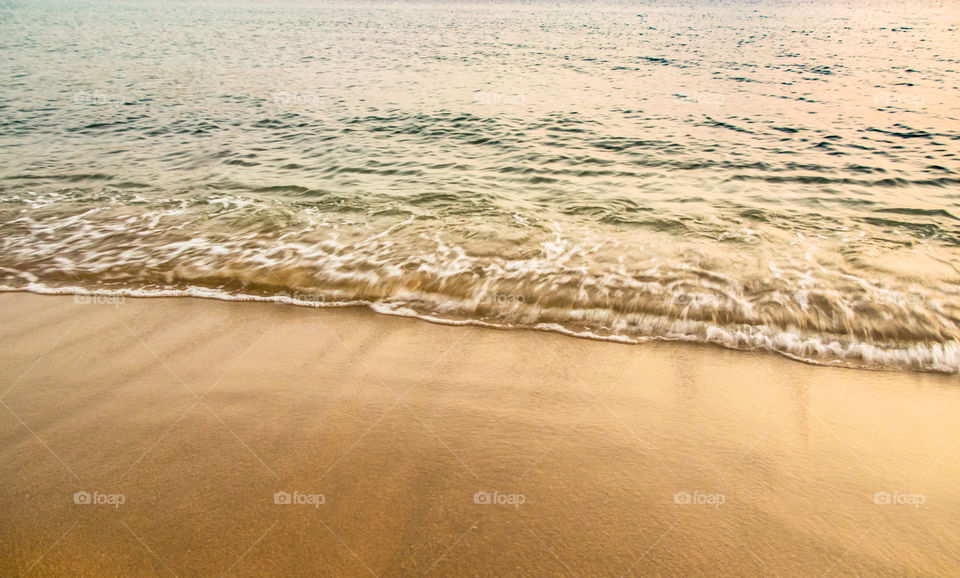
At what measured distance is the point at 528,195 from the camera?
735 centimetres

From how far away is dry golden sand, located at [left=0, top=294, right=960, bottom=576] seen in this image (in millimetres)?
2219

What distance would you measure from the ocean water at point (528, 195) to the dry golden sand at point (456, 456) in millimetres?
641

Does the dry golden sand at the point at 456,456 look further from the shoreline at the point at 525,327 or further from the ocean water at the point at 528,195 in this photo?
the ocean water at the point at 528,195

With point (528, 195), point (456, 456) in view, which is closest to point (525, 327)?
point (456, 456)

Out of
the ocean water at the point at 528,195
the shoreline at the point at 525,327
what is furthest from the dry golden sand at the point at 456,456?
the ocean water at the point at 528,195

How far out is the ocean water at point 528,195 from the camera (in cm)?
444

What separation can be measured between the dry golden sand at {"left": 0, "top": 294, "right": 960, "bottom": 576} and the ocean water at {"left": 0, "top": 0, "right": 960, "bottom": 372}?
641 mm

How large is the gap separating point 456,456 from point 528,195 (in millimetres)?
5239

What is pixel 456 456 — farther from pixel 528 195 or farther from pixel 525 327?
pixel 528 195

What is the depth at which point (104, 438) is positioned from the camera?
2855 millimetres

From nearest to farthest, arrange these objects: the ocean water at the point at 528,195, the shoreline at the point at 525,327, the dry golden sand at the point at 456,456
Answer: the dry golden sand at the point at 456,456
the shoreline at the point at 525,327
the ocean water at the point at 528,195

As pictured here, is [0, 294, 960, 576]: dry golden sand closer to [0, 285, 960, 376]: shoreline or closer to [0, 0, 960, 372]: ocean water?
[0, 285, 960, 376]: shoreline

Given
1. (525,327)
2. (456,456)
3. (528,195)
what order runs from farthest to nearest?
(528,195)
(525,327)
(456,456)

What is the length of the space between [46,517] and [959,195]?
33.8 feet
